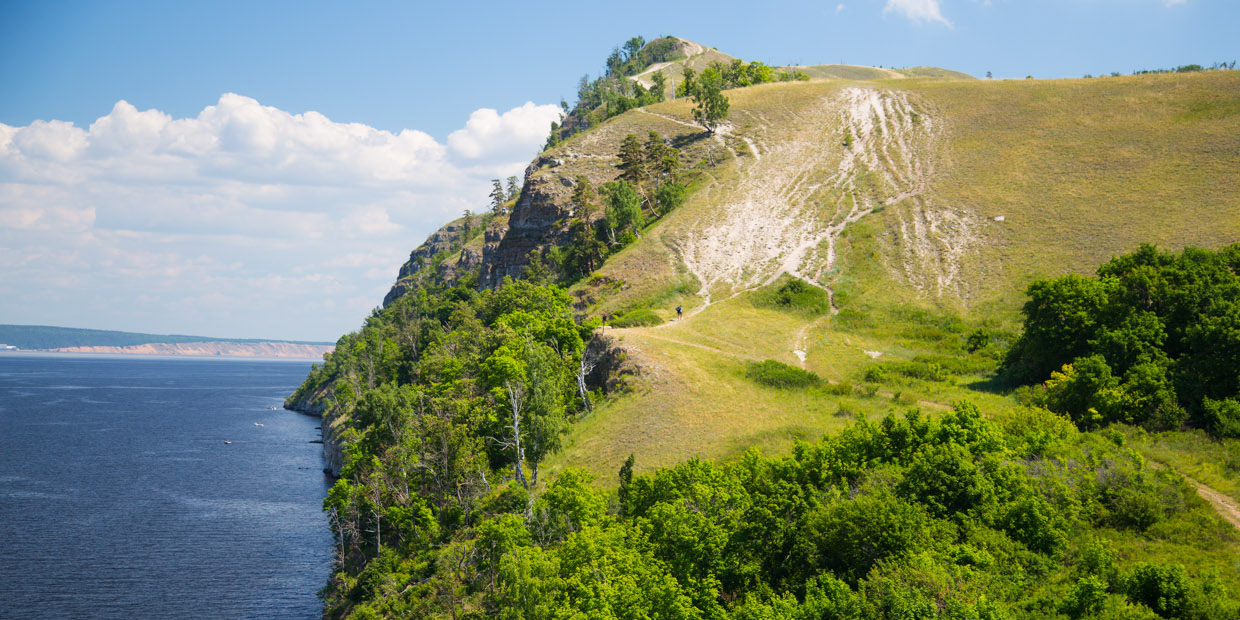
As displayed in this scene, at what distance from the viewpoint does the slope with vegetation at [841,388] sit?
27984mm

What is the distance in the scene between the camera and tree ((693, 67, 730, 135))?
13212 centimetres

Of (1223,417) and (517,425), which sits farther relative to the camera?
(517,425)

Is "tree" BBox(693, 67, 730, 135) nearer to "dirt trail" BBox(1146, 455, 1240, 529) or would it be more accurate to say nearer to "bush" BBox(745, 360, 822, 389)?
"bush" BBox(745, 360, 822, 389)

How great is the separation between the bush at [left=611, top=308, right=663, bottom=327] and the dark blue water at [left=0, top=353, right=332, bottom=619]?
37664 millimetres

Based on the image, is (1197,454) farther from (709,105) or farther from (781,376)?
(709,105)

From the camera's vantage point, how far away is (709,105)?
133m

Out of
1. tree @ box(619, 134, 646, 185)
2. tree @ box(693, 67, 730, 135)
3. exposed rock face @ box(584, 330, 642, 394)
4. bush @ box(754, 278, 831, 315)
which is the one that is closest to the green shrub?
exposed rock face @ box(584, 330, 642, 394)

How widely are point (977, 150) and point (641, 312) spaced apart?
6337 cm

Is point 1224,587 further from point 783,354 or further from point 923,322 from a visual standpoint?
point 923,322

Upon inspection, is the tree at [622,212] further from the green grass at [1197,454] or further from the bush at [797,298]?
the green grass at [1197,454]

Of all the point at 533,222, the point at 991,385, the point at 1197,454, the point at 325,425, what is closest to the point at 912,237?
the point at 991,385

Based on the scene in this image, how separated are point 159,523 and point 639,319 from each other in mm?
53281

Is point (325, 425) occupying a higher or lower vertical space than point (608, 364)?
lower

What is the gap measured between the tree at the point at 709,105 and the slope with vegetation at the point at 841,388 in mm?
6765
